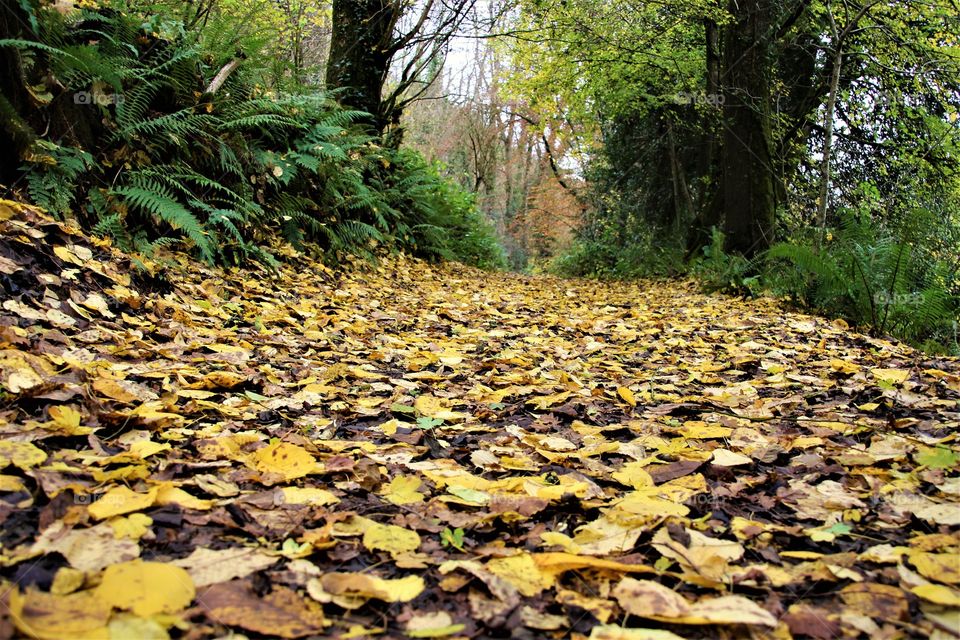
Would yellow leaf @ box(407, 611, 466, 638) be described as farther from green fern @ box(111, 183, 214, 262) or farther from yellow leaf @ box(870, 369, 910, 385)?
green fern @ box(111, 183, 214, 262)

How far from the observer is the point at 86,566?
3.10 ft

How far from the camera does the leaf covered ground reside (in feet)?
3.05

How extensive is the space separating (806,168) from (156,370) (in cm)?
984

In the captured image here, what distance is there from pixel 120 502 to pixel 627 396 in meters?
1.76

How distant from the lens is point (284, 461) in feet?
4.93

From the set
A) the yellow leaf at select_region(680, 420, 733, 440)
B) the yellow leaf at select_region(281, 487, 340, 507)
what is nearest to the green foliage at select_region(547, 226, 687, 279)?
the yellow leaf at select_region(680, 420, 733, 440)

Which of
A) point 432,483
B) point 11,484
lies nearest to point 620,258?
point 432,483

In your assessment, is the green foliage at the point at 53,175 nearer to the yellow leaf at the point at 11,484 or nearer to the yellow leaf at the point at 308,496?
the yellow leaf at the point at 11,484

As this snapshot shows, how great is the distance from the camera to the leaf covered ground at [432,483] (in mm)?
930

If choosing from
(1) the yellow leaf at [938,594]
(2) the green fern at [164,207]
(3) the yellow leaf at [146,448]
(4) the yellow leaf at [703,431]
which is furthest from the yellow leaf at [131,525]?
(2) the green fern at [164,207]

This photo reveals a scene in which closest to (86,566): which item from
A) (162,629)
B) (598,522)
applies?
(162,629)

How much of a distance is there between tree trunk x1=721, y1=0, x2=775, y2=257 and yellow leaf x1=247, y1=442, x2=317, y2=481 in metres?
6.42

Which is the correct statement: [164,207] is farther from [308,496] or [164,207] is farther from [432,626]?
[432,626]

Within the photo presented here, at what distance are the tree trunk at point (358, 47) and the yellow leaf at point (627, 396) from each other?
22.8 ft
